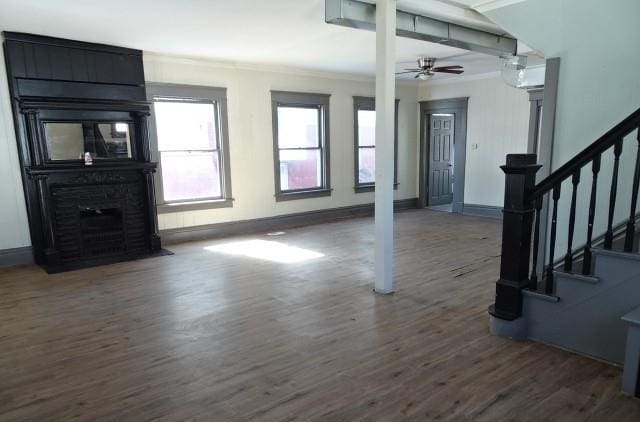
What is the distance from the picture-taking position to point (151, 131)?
5.82m

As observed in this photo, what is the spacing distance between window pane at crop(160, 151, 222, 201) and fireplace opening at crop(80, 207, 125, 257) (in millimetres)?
890

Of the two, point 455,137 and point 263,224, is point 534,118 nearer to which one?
point 455,137

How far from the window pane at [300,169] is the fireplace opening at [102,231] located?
2.81 m

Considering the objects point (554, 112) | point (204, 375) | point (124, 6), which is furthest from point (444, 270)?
point (124, 6)

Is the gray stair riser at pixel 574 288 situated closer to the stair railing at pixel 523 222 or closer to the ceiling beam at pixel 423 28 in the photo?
the stair railing at pixel 523 222

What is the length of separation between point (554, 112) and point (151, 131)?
16.3 ft

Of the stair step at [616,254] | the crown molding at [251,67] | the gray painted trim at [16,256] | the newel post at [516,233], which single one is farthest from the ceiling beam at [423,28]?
the gray painted trim at [16,256]

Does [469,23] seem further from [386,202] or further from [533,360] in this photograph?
[533,360]

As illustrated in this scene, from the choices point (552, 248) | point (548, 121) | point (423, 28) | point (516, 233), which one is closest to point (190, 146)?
point (423, 28)

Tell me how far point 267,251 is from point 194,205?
60.1 inches

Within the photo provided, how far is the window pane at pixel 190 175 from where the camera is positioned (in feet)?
20.0

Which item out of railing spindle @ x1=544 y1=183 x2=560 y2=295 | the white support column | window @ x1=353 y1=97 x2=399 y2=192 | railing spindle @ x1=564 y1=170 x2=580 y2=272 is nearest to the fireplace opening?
the white support column

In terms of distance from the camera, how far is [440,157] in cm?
923

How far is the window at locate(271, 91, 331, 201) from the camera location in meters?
7.13
